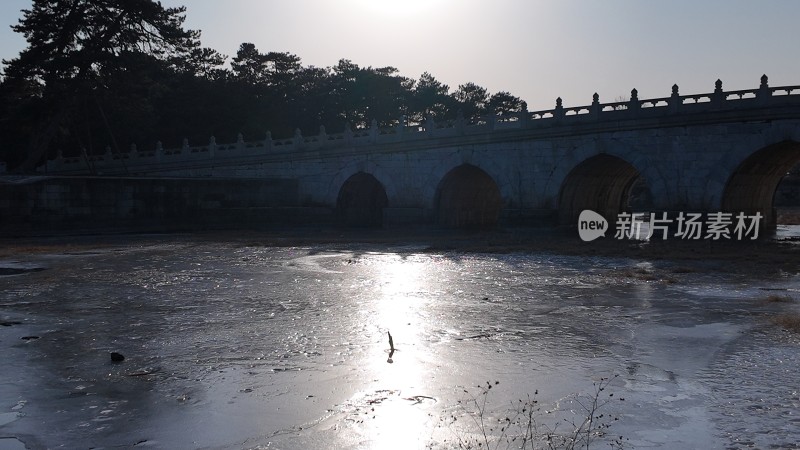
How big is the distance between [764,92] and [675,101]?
2974 mm

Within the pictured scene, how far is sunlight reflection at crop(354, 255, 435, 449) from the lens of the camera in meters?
5.91

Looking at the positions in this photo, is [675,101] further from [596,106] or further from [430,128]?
[430,128]

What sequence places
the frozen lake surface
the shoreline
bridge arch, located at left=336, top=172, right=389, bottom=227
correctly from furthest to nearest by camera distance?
bridge arch, located at left=336, top=172, right=389, bottom=227, the shoreline, the frozen lake surface

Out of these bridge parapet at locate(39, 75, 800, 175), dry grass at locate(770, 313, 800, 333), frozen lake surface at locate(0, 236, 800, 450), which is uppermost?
bridge parapet at locate(39, 75, 800, 175)

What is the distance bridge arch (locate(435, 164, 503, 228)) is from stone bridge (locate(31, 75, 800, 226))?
77 millimetres

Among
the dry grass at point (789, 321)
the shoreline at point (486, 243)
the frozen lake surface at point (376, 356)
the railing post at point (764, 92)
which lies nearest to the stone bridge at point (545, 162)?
the railing post at point (764, 92)

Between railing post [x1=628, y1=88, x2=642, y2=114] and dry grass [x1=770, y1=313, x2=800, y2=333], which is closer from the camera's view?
dry grass [x1=770, y1=313, x2=800, y2=333]

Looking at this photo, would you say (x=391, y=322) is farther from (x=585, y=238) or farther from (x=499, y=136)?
(x=499, y=136)

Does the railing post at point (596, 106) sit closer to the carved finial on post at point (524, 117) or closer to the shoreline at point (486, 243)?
the carved finial on post at point (524, 117)

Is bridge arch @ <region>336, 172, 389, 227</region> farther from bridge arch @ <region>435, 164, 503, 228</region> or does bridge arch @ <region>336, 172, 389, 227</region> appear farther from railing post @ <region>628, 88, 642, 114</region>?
railing post @ <region>628, 88, 642, 114</region>

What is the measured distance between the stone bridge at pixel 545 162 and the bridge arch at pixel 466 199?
77 mm

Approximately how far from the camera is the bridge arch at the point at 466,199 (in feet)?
114

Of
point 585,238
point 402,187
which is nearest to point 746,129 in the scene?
point 585,238

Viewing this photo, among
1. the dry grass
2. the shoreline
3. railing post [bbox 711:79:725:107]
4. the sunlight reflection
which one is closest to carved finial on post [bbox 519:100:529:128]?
the shoreline
